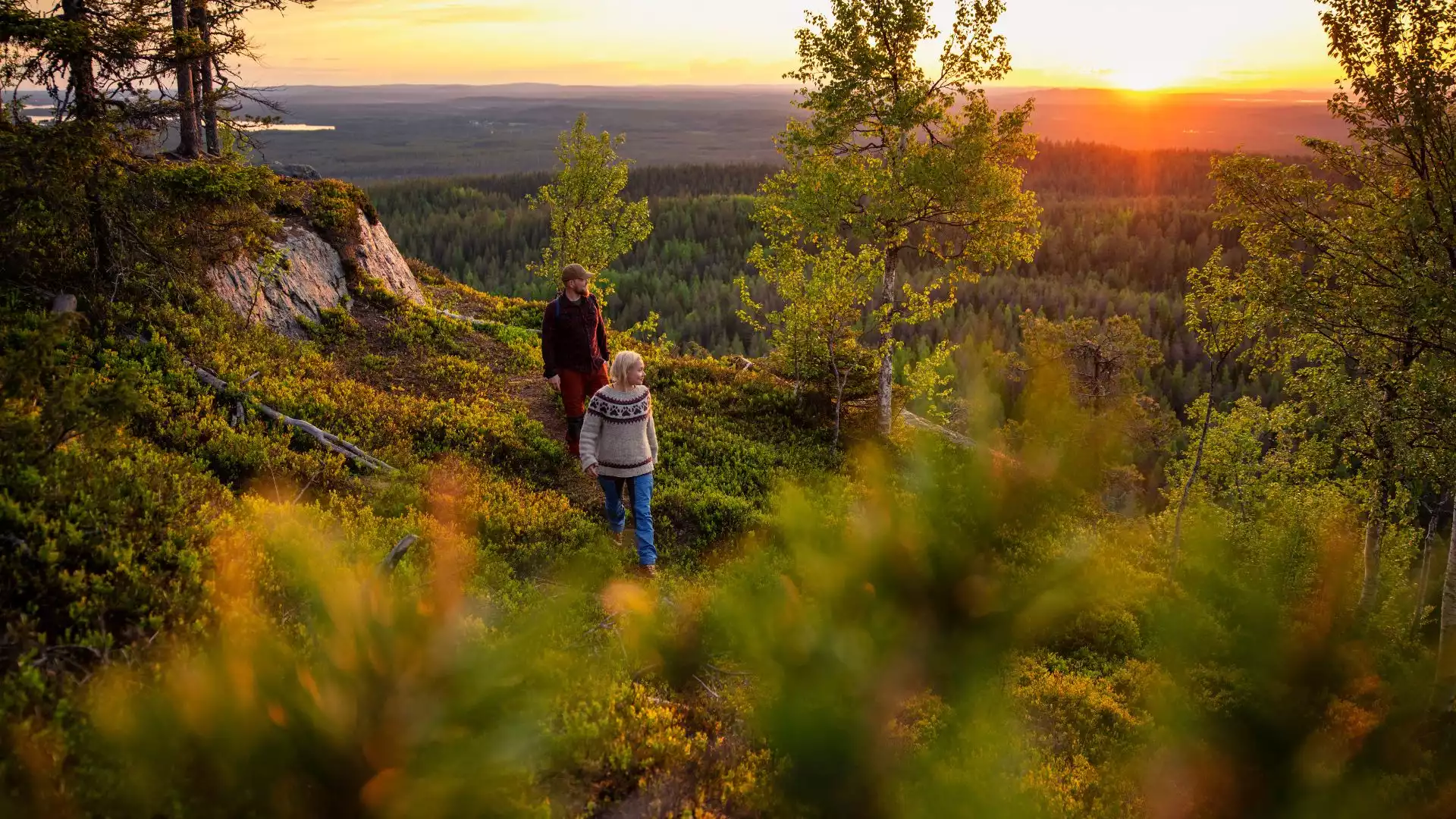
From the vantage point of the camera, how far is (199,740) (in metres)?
4.43

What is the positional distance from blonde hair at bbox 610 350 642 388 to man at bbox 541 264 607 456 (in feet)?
6.71

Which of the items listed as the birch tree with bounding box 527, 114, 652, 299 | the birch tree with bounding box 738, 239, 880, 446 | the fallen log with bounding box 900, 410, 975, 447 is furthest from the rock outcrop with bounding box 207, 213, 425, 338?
the fallen log with bounding box 900, 410, 975, 447

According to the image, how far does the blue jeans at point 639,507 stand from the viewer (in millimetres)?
8562

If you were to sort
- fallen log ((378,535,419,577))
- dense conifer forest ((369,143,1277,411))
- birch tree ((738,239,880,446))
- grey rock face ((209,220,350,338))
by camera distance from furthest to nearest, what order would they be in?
dense conifer forest ((369,143,1277,411)) → birch tree ((738,239,880,446)) → grey rock face ((209,220,350,338)) → fallen log ((378,535,419,577))

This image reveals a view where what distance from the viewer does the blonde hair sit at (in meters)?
7.94

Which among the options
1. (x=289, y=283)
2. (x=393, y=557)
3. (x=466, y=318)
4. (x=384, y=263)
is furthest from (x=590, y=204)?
(x=393, y=557)

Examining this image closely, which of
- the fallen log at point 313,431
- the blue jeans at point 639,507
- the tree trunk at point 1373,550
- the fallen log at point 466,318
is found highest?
the fallen log at point 466,318

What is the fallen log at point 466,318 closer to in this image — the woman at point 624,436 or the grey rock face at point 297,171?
the grey rock face at point 297,171

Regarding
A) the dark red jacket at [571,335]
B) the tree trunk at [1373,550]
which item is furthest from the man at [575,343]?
the tree trunk at [1373,550]

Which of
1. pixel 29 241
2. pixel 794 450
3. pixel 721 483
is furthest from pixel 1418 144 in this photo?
pixel 29 241

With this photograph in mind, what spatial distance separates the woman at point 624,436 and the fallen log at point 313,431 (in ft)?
10.8

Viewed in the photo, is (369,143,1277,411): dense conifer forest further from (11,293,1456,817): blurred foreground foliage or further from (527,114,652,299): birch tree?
(11,293,1456,817): blurred foreground foliage

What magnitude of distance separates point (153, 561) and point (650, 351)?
47.9ft

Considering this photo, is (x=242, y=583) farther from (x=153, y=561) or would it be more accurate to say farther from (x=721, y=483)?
(x=721, y=483)
